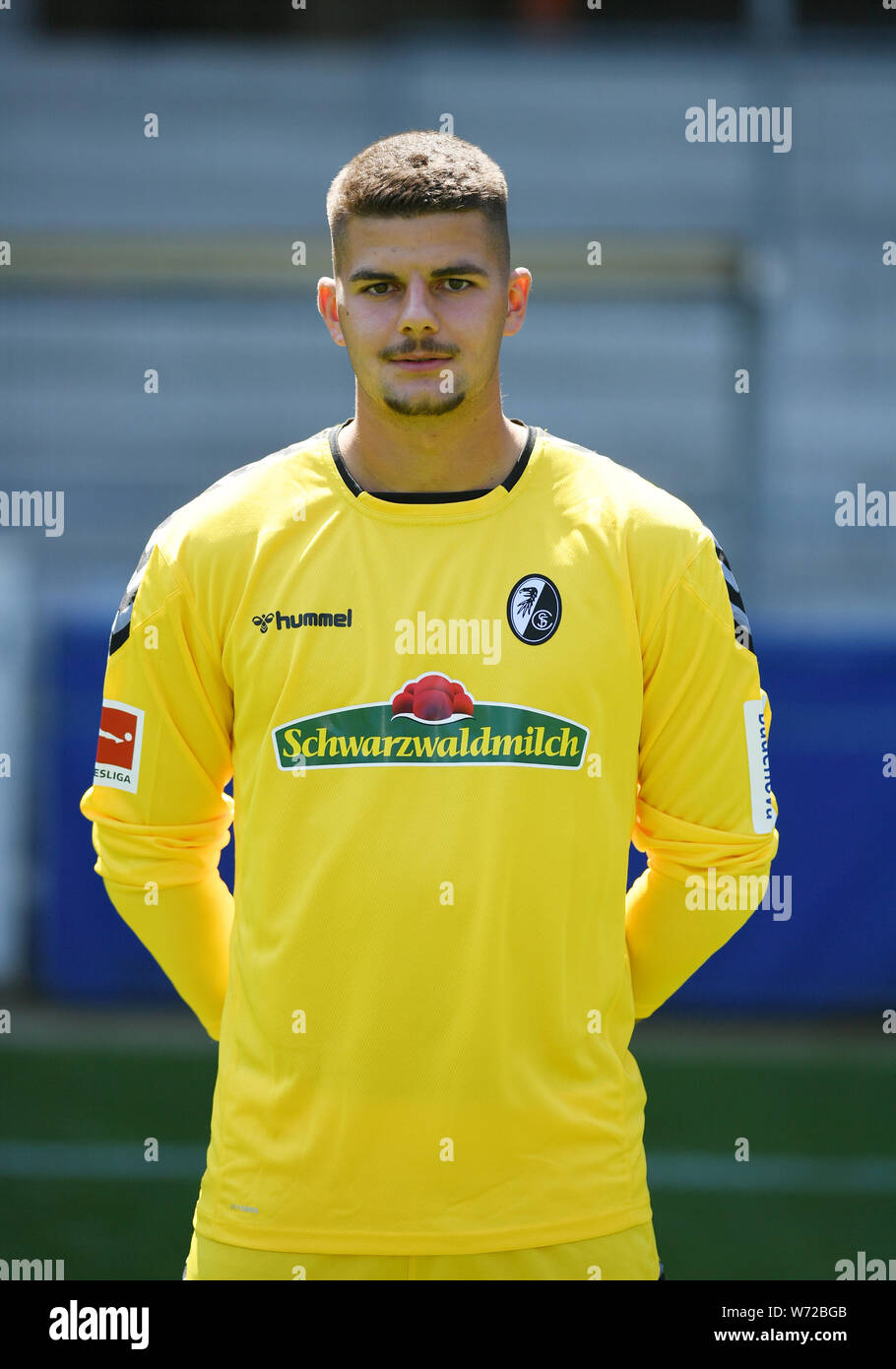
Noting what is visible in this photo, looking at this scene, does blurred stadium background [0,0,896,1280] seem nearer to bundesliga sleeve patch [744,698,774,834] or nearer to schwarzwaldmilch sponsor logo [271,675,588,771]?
bundesliga sleeve patch [744,698,774,834]

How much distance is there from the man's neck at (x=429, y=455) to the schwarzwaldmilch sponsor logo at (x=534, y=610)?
0.54 ft

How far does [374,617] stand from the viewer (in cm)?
201

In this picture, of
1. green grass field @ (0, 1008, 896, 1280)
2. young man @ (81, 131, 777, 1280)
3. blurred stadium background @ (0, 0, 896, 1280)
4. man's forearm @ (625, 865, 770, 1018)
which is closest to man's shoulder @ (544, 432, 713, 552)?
young man @ (81, 131, 777, 1280)

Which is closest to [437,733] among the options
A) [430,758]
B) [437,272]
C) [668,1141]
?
[430,758]

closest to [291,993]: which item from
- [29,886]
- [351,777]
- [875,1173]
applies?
[351,777]

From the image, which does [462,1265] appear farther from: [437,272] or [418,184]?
[418,184]

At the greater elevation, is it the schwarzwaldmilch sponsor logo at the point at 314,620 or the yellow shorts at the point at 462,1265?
the schwarzwaldmilch sponsor logo at the point at 314,620

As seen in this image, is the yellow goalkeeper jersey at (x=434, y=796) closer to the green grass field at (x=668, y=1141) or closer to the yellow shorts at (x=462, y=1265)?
the yellow shorts at (x=462, y=1265)

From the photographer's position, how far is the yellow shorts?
1.94 m

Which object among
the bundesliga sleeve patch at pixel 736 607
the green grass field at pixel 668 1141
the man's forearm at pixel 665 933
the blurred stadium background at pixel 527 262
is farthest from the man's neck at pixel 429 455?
the blurred stadium background at pixel 527 262

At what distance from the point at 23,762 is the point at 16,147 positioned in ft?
18.0

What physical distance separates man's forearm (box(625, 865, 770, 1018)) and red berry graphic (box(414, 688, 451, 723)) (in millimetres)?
435

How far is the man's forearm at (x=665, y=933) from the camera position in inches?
87.6

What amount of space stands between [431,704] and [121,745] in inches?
17.7
